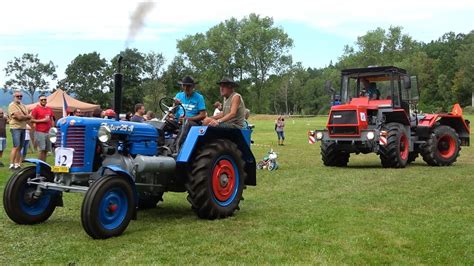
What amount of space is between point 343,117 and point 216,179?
268 inches

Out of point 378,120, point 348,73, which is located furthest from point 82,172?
point 348,73

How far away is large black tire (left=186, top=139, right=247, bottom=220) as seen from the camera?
21.5 feet

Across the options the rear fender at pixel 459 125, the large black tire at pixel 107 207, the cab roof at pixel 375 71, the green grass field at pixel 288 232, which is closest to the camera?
the green grass field at pixel 288 232

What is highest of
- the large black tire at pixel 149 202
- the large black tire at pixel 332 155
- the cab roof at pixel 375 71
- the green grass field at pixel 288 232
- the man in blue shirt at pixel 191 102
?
the cab roof at pixel 375 71

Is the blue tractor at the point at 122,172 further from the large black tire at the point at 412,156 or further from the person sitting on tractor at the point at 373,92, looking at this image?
the large black tire at the point at 412,156

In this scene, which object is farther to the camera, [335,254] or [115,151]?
[115,151]

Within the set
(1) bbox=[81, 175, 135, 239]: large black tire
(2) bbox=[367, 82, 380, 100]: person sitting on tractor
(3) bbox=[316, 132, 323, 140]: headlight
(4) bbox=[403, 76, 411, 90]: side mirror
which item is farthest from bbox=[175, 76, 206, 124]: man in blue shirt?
(2) bbox=[367, 82, 380, 100]: person sitting on tractor

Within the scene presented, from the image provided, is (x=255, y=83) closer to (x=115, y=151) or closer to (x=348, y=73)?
(x=348, y=73)

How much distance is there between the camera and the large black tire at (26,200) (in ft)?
19.7

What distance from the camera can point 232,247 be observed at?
206 inches

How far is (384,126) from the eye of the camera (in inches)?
510

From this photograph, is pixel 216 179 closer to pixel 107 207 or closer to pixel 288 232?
pixel 288 232

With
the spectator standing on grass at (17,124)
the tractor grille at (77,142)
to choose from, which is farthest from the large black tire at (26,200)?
the spectator standing on grass at (17,124)

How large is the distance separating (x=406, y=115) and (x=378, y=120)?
2.72 feet
